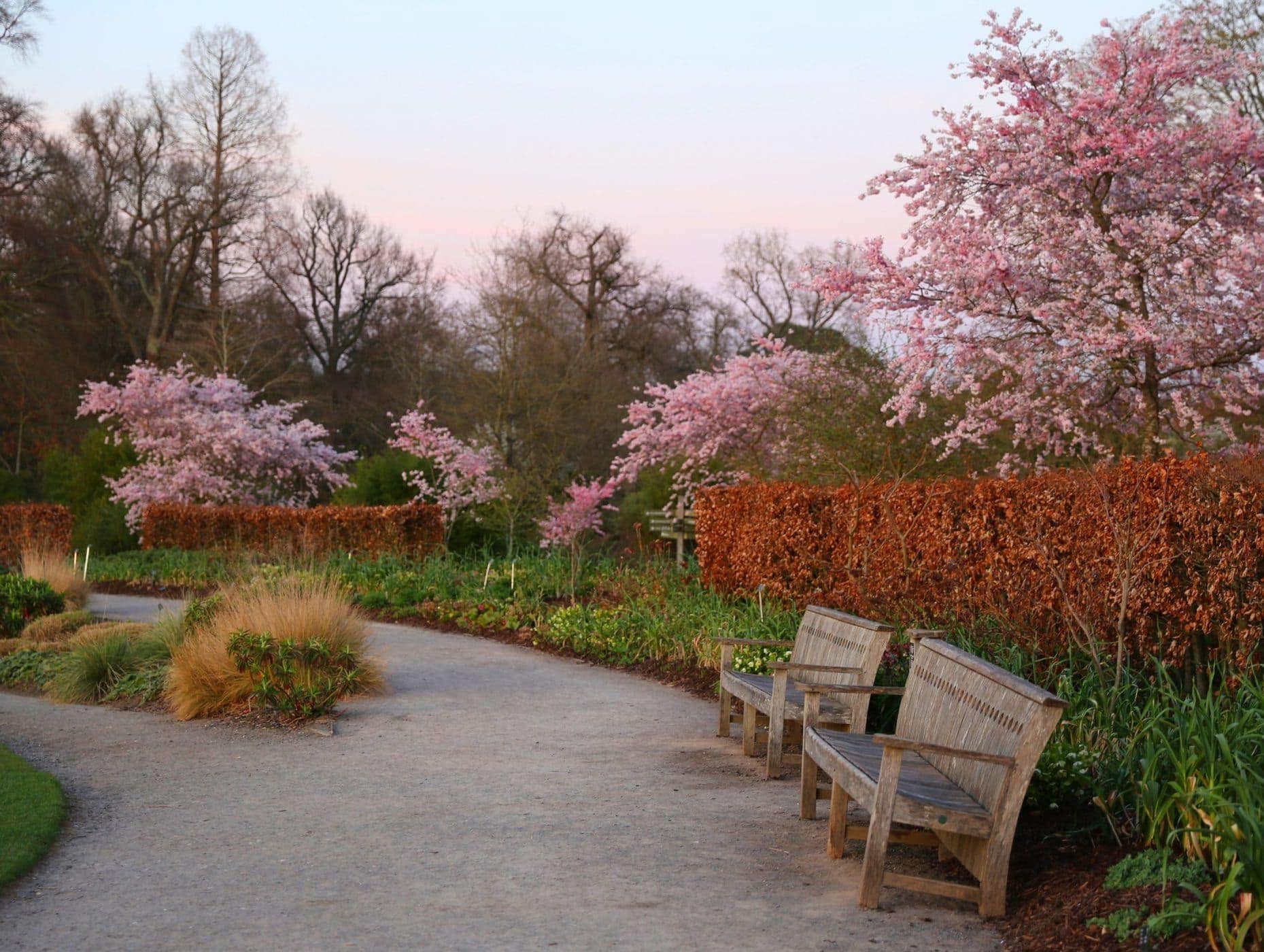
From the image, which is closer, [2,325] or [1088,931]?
[1088,931]

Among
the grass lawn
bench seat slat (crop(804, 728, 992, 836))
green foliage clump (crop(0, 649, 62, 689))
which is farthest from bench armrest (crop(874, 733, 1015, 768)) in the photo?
green foliage clump (crop(0, 649, 62, 689))

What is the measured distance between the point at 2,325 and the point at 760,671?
106 ft

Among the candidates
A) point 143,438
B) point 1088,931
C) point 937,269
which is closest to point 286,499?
point 143,438

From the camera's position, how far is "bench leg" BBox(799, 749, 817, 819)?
624 centimetres

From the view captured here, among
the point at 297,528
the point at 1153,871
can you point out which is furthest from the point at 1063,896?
the point at 297,528

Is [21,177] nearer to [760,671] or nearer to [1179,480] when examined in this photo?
[760,671]

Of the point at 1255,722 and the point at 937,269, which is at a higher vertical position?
the point at 937,269

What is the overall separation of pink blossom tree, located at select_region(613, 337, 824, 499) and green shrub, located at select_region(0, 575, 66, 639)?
8097mm

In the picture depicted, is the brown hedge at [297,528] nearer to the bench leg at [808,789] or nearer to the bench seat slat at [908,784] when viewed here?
the bench leg at [808,789]

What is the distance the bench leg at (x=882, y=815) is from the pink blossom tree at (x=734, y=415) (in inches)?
455

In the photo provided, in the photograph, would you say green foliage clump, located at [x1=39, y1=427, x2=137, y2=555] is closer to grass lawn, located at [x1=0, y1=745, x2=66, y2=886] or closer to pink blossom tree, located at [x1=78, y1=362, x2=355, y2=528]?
pink blossom tree, located at [x1=78, y1=362, x2=355, y2=528]

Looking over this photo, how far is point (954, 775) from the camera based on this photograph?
5336 mm

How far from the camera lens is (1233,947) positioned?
3662 millimetres

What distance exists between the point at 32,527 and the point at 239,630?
16238 mm
